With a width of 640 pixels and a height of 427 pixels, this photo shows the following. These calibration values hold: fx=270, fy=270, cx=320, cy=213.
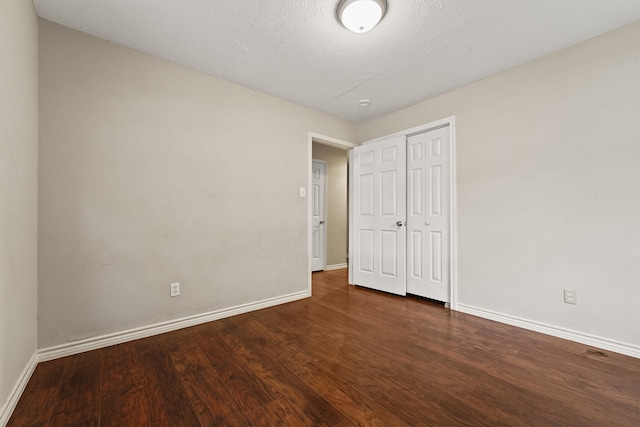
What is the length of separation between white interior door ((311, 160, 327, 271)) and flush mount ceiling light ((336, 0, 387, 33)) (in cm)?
298

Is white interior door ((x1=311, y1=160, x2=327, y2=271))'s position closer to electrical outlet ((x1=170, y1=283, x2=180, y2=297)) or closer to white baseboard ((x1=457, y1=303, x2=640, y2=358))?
white baseboard ((x1=457, y1=303, x2=640, y2=358))

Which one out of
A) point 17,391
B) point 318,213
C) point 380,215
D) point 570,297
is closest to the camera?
point 17,391

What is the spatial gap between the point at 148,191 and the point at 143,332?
1158mm

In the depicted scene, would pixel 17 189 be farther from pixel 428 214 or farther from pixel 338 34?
pixel 428 214

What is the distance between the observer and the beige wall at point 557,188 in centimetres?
197

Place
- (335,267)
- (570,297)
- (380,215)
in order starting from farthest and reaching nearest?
(335,267) → (380,215) → (570,297)

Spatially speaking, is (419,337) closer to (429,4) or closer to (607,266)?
(607,266)

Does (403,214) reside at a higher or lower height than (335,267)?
higher

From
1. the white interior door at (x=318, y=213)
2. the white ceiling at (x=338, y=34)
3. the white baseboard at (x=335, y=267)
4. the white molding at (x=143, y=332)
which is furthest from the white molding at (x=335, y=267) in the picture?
the white ceiling at (x=338, y=34)

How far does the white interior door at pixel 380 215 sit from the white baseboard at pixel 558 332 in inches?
34.5

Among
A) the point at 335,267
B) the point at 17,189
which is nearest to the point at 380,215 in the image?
the point at 335,267

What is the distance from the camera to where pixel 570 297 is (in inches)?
85.7

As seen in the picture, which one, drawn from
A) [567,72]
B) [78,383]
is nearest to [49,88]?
[78,383]

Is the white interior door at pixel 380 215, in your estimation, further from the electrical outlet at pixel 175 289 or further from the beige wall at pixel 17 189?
the beige wall at pixel 17 189
